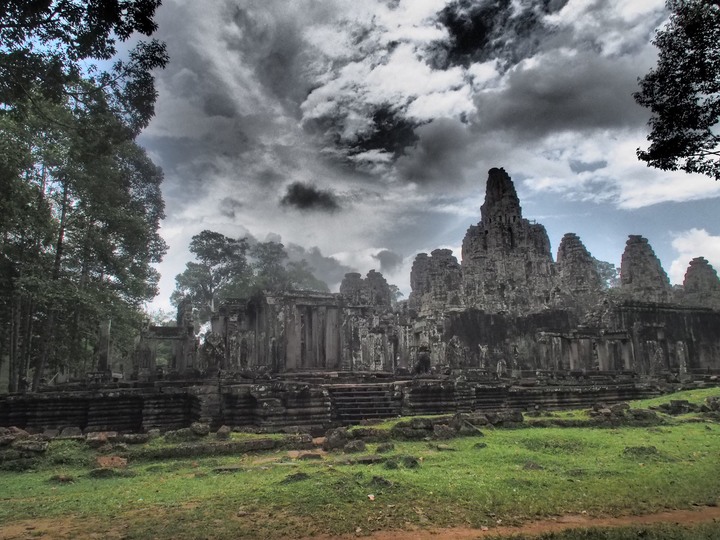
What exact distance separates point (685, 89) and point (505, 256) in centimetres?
4116

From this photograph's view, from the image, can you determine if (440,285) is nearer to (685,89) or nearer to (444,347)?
(444,347)

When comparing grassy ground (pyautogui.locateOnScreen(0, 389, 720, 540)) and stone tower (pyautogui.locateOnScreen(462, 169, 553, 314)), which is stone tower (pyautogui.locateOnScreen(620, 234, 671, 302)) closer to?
stone tower (pyautogui.locateOnScreen(462, 169, 553, 314))

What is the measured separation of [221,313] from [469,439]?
18602mm

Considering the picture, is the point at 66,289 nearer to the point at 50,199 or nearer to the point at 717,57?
the point at 50,199

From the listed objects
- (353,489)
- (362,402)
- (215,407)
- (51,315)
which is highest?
(51,315)

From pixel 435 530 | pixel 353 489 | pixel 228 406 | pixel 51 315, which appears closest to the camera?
pixel 435 530

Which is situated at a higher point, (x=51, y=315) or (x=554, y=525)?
(x=51, y=315)

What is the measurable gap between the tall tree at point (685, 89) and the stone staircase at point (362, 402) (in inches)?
342

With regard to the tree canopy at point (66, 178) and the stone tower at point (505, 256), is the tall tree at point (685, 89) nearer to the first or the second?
the tree canopy at point (66, 178)

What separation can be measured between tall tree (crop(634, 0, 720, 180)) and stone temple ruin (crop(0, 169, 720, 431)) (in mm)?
8788

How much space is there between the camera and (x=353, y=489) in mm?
5867

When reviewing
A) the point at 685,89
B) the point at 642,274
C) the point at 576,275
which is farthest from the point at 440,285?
the point at 685,89

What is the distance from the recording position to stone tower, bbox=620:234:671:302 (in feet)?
135

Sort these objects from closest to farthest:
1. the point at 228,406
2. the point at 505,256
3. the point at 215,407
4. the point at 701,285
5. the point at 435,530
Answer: the point at 435,530 < the point at 215,407 < the point at 228,406 < the point at 701,285 < the point at 505,256
